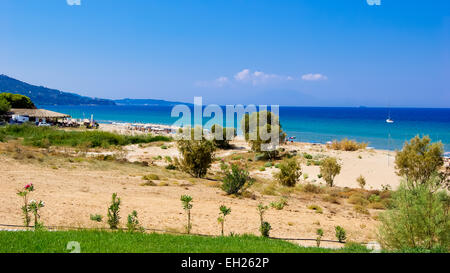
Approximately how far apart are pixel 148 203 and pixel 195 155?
7537mm

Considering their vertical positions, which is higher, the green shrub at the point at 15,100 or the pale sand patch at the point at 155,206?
the green shrub at the point at 15,100

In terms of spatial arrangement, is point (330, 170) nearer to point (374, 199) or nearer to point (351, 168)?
point (374, 199)

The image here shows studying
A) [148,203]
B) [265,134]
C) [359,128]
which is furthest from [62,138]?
[359,128]

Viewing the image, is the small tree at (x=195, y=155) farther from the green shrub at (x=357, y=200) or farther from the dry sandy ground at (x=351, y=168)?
the green shrub at (x=357, y=200)

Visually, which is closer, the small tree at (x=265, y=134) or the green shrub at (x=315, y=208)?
the green shrub at (x=315, y=208)

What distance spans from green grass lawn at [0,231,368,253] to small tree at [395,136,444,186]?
1442cm

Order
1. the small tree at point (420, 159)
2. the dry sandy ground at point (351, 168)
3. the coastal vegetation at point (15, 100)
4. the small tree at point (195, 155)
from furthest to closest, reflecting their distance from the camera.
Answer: the coastal vegetation at point (15, 100) → the dry sandy ground at point (351, 168) → the small tree at point (195, 155) → the small tree at point (420, 159)

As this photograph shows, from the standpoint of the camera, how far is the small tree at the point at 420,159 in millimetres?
18062

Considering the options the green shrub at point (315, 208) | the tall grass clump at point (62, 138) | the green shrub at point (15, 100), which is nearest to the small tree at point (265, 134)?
the tall grass clump at point (62, 138)

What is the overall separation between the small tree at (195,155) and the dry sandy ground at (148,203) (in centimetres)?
193

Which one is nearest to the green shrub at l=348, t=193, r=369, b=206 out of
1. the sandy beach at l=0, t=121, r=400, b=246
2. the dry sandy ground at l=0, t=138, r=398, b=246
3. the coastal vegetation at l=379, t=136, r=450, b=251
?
the sandy beach at l=0, t=121, r=400, b=246
